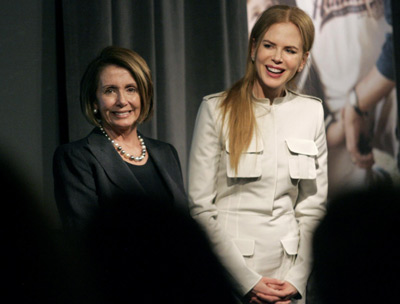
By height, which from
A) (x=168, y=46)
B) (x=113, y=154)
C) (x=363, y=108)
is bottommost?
(x=113, y=154)

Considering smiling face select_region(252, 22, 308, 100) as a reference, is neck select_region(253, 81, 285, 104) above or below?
below

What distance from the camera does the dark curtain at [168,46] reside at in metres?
2.22

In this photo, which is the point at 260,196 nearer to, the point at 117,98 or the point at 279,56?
the point at 279,56

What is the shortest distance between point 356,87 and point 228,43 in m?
0.82

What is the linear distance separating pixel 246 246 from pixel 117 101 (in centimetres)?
57

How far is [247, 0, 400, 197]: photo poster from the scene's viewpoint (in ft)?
10.0

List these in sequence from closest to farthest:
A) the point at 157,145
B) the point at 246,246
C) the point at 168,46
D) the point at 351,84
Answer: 1. the point at 246,246
2. the point at 157,145
3. the point at 168,46
4. the point at 351,84

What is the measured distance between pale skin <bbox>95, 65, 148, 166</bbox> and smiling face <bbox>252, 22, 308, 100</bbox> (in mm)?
395

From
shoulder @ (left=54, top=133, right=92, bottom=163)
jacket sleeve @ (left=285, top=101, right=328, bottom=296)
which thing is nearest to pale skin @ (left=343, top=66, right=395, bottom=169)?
jacket sleeve @ (left=285, top=101, right=328, bottom=296)

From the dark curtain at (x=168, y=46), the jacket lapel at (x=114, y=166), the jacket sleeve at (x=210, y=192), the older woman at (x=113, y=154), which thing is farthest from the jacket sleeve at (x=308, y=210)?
the dark curtain at (x=168, y=46)

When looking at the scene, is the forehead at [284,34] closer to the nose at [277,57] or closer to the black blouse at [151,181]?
the nose at [277,57]

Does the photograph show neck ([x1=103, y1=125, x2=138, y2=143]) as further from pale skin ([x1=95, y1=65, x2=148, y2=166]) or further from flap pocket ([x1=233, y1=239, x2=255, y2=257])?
flap pocket ([x1=233, y1=239, x2=255, y2=257])

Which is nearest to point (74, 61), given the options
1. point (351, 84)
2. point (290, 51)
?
point (290, 51)

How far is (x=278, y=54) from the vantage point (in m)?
1.64
